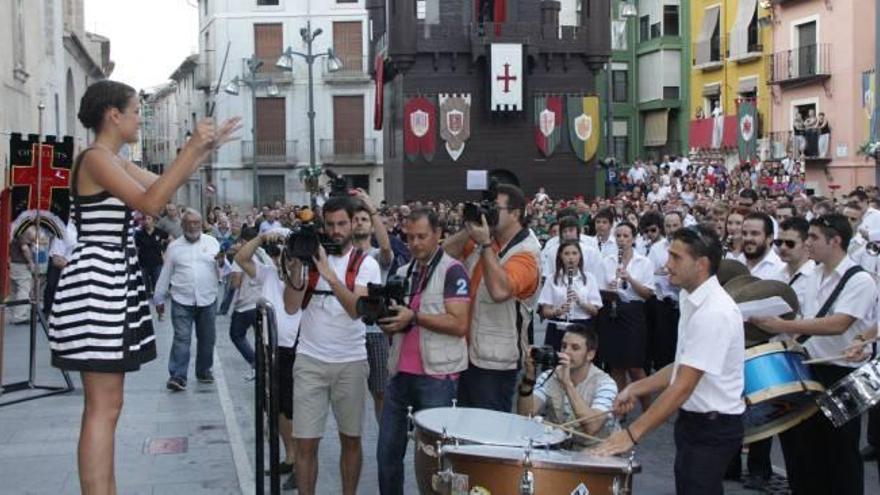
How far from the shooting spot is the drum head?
5223 mm

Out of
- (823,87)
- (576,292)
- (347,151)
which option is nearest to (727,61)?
(823,87)

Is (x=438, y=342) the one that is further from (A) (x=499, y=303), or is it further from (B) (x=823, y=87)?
(B) (x=823, y=87)

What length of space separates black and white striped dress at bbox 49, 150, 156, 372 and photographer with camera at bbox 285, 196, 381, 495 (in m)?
1.92

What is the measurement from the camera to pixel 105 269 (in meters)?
4.99

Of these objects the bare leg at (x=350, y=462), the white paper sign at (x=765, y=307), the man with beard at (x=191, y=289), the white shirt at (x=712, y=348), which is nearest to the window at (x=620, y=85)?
the man with beard at (x=191, y=289)

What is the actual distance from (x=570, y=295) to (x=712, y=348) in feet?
18.1

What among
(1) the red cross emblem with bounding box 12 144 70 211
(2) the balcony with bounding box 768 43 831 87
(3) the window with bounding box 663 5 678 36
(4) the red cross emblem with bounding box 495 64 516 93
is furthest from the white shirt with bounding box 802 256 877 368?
(3) the window with bounding box 663 5 678 36

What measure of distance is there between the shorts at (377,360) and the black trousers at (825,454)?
9.49 ft

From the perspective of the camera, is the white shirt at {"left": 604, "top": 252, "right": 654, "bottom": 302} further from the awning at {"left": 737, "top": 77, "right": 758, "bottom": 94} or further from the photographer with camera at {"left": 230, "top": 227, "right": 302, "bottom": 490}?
the awning at {"left": 737, "top": 77, "right": 758, "bottom": 94}

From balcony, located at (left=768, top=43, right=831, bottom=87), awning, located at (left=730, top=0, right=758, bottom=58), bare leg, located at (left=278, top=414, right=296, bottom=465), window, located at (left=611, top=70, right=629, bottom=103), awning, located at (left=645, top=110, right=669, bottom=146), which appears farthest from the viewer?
window, located at (left=611, top=70, right=629, bottom=103)

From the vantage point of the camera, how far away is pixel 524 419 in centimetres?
576

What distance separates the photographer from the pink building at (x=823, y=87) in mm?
38094

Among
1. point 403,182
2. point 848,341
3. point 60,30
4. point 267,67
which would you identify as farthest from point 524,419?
point 267,67

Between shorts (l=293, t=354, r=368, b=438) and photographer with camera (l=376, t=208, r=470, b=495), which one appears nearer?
photographer with camera (l=376, t=208, r=470, b=495)
